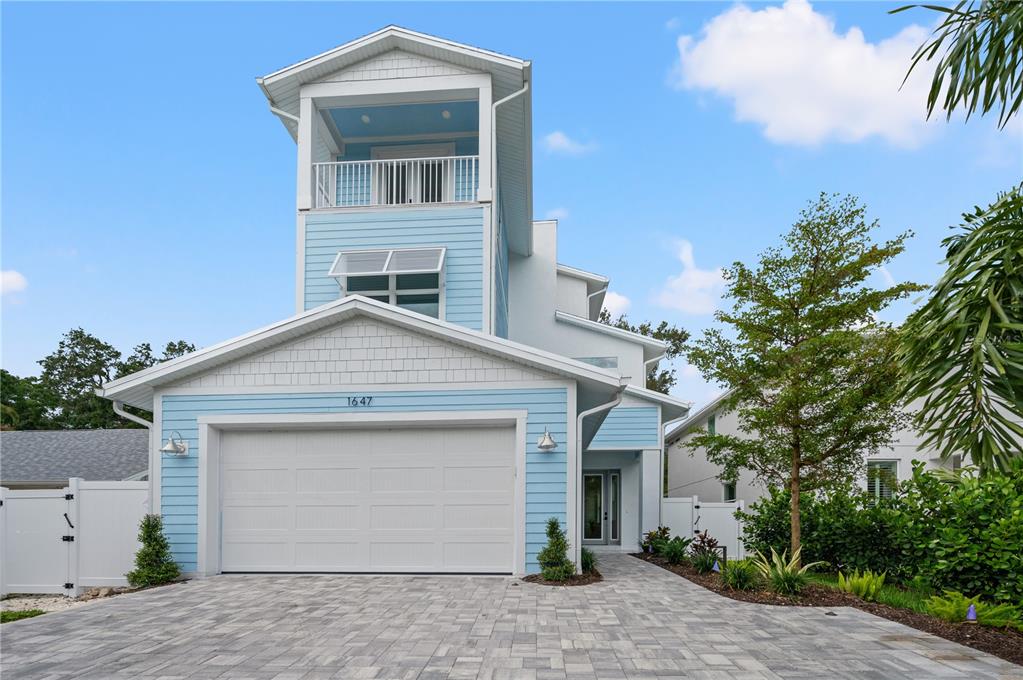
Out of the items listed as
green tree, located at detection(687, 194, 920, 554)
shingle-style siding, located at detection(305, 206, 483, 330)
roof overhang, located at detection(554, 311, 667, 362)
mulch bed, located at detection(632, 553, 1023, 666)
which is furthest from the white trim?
roof overhang, located at detection(554, 311, 667, 362)

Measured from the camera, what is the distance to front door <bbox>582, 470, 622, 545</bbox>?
17.7m

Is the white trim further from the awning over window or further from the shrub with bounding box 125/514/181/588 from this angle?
the awning over window

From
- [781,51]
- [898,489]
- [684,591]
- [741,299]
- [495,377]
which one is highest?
[781,51]

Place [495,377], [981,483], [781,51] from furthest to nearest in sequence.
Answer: [781,51] → [495,377] → [981,483]

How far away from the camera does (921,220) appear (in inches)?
408

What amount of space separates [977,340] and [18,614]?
11391mm

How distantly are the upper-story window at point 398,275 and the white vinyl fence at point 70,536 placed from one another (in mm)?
5024

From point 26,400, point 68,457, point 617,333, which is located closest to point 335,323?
point 617,333

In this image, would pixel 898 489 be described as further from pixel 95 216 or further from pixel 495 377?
pixel 95 216

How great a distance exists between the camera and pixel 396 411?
1037 centimetres

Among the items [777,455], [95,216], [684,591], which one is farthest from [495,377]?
[95,216]

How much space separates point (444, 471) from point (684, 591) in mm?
3864

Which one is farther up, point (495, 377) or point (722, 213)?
point (722, 213)

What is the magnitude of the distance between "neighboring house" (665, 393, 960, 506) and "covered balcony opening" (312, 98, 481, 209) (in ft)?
26.2
